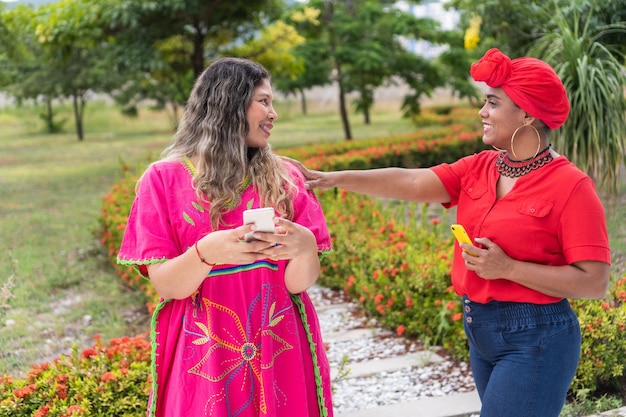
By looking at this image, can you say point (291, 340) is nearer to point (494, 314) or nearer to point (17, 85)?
point (494, 314)

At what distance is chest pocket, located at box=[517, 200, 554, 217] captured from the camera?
191 cm

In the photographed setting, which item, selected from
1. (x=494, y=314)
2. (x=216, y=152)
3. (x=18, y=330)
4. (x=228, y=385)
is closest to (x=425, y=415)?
(x=494, y=314)

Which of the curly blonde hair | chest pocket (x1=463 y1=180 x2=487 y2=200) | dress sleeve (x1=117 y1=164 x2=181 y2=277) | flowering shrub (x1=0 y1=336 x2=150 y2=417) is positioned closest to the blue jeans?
chest pocket (x1=463 y1=180 x2=487 y2=200)

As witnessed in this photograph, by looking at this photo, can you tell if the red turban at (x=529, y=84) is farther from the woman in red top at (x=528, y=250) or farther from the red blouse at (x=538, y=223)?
the red blouse at (x=538, y=223)

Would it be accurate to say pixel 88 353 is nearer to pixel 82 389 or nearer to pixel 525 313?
pixel 82 389

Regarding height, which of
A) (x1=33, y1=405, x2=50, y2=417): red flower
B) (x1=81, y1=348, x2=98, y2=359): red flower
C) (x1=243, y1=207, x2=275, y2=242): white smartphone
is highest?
(x1=243, y1=207, x2=275, y2=242): white smartphone

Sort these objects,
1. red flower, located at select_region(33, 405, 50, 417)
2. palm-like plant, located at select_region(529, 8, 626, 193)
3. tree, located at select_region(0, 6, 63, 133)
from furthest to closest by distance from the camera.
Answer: tree, located at select_region(0, 6, 63, 133) → palm-like plant, located at select_region(529, 8, 626, 193) → red flower, located at select_region(33, 405, 50, 417)

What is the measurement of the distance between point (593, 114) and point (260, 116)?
4.35 meters

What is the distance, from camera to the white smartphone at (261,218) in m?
1.63

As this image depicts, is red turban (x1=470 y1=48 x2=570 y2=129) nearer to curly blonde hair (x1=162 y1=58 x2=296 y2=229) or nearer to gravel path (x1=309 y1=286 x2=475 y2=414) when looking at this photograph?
curly blonde hair (x1=162 y1=58 x2=296 y2=229)

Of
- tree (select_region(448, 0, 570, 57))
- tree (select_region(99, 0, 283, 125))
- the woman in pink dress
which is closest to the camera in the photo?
the woman in pink dress

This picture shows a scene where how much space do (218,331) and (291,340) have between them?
212 millimetres

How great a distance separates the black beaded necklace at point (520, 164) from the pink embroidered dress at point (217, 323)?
1.97 ft

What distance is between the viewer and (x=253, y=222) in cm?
166
